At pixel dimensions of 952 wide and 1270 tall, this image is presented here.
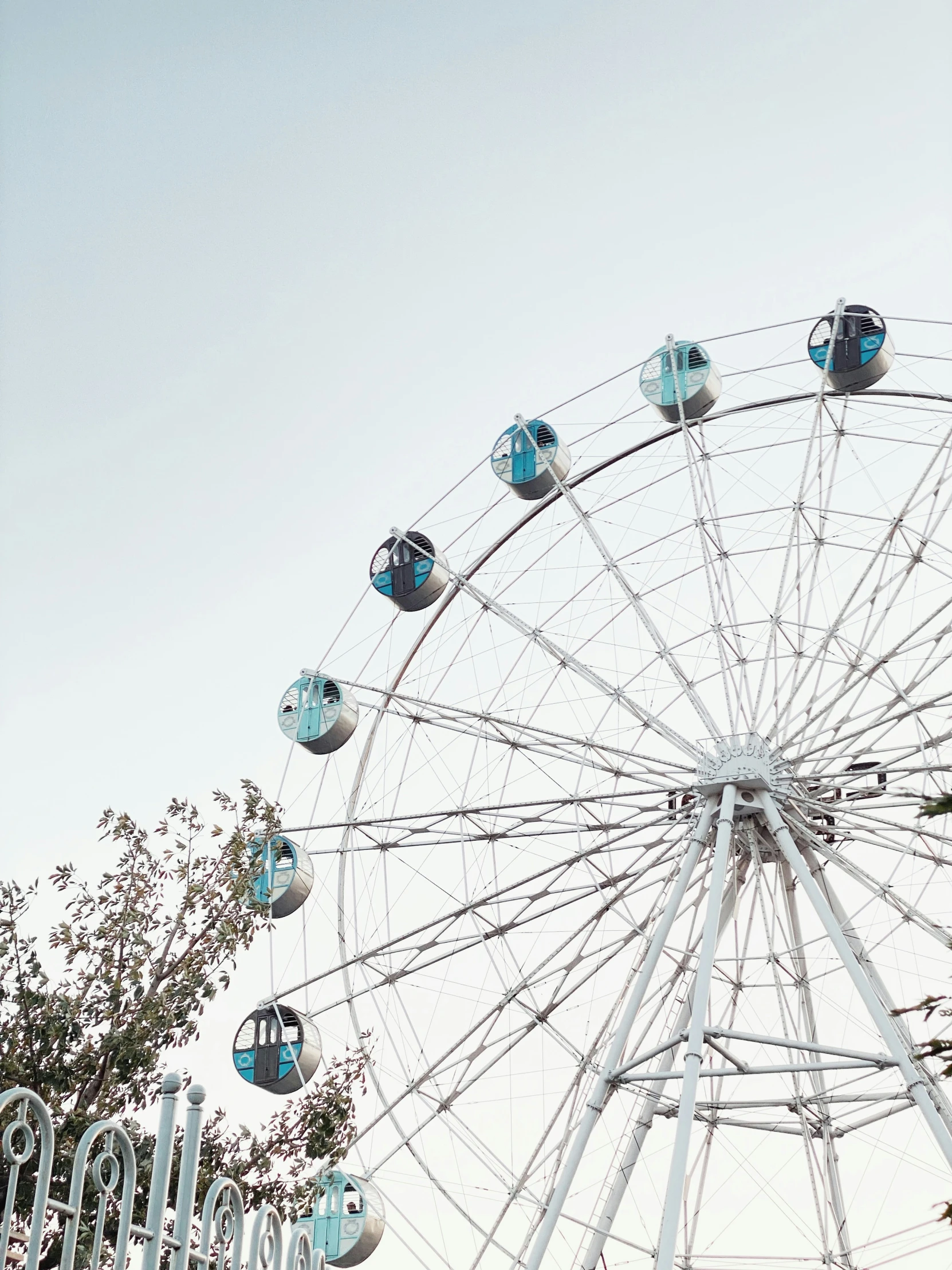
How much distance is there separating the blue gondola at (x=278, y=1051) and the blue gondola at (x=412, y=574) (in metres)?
5.16

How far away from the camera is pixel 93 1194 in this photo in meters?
9.58

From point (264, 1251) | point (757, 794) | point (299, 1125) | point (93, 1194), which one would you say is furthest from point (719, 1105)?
point (264, 1251)

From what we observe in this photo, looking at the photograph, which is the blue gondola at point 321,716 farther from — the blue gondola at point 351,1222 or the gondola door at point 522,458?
the blue gondola at point 351,1222

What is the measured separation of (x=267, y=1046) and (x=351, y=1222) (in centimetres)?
215

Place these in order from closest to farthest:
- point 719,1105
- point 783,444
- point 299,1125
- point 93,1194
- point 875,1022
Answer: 1. point 93,1194
2. point 299,1125
3. point 875,1022
4. point 719,1105
5. point 783,444

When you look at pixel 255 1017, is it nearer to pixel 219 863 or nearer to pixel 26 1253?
pixel 219 863

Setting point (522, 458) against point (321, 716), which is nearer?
point (321, 716)

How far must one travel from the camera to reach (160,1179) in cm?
505

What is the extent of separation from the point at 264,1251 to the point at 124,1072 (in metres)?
3.13

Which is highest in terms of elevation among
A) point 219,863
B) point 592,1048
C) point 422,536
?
point 422,536

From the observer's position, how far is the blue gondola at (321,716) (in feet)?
63.2

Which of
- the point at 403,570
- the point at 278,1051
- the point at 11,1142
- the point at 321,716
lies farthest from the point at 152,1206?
the point at 403,570

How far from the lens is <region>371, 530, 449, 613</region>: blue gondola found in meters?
19.6

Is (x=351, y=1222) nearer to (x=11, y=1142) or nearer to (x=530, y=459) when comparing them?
(x=530, y=459)
